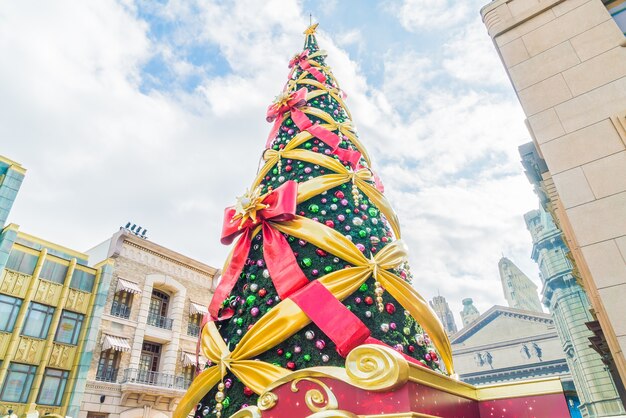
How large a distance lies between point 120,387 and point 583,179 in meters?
15.9

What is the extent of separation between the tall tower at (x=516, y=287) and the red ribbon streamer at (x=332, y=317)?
80020mm

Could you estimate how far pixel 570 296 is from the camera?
76.7 feet

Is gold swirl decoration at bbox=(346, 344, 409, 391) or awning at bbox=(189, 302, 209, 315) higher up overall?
awning at bbox=(189, 302, 209, 315)

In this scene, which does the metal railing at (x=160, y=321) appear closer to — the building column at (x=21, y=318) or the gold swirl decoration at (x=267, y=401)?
the building column at (x=21, y=318)

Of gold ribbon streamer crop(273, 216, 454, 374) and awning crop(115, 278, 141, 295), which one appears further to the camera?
awning crop(115, 278, 141, 295)

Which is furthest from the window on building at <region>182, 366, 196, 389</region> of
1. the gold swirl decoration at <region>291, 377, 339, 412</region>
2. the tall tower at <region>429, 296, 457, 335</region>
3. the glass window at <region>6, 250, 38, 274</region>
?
the tall tower at <region>429, 296, 457, 335</region>

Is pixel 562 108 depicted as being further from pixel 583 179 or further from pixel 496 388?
pixel 496 388

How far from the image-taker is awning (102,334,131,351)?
13657 mm

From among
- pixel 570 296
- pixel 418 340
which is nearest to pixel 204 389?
pixel 418 340

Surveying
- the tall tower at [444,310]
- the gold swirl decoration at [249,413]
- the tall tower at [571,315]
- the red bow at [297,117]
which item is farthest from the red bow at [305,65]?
the tall tower at [444,310]

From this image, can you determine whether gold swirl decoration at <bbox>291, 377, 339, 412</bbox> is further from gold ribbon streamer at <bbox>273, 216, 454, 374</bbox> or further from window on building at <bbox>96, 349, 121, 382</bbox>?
window on building at <bbox>96, 349, 121, 382</bbox>

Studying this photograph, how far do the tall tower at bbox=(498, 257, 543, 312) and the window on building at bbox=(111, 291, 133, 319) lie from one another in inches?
2892

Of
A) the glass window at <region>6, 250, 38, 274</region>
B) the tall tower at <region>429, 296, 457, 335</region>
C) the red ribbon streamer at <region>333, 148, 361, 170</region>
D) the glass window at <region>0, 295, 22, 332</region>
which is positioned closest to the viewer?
the red ribbon streamer at <region>333, 148, 361, 170</region>

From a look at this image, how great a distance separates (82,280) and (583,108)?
1668cm
